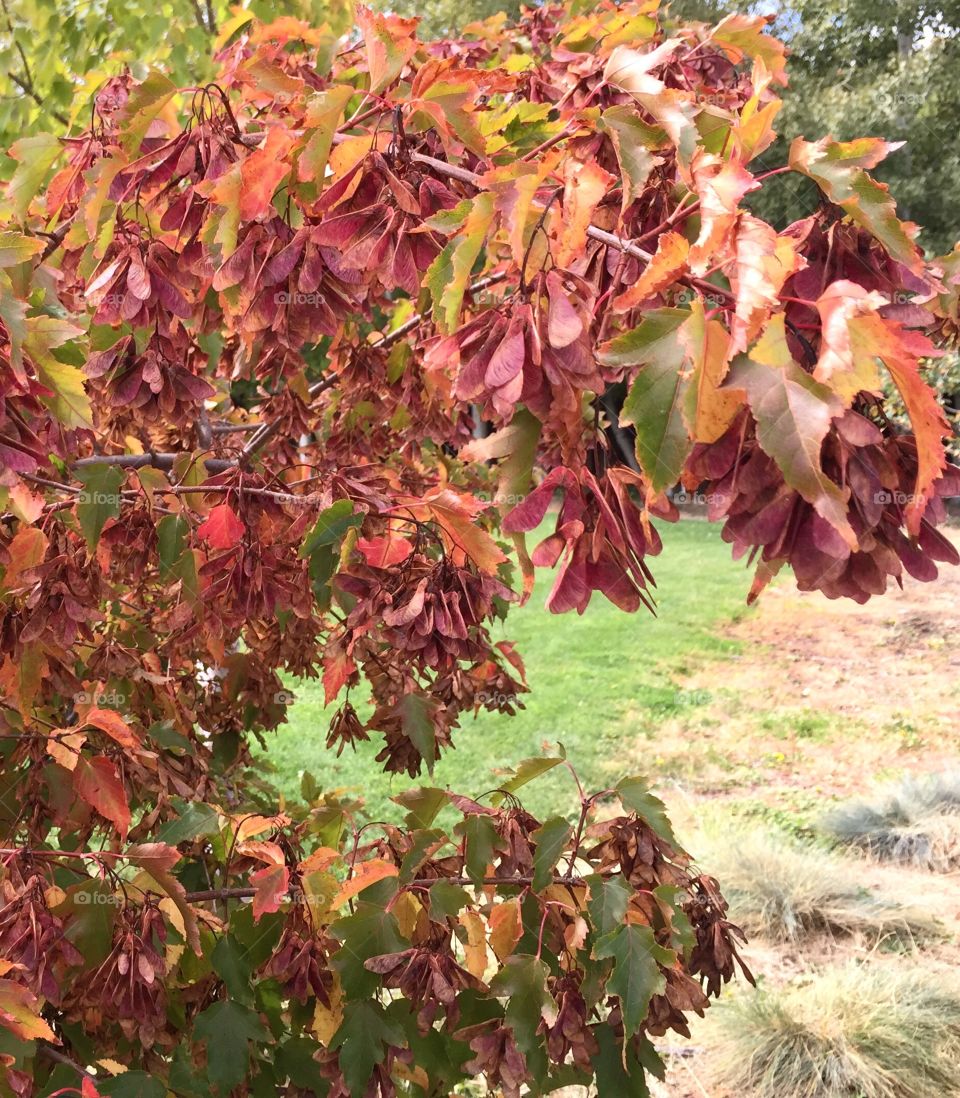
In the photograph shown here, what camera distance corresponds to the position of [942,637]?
8.99 meters

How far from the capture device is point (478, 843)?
1.55m

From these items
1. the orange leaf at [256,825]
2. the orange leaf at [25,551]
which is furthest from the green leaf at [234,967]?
the orange leaf at [25,551]

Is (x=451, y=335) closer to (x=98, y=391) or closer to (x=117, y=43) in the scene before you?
(x=98, y=391)

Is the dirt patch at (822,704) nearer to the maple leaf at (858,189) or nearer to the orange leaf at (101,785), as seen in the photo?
the orange leaf at (101,785)

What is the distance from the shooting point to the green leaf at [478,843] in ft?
5.06

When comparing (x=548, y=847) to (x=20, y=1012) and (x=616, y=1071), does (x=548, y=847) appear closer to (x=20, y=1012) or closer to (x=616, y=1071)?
(x=616, y=1071)

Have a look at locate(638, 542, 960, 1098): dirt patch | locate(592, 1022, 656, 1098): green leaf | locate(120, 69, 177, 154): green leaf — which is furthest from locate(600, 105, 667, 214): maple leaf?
locate(638, 542, 960, 1098): dirt patch

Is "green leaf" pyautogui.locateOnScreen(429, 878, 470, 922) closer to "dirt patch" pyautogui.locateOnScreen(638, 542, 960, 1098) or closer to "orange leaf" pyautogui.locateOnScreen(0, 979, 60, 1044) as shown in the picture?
"orange leaf" pyautogui.locateOnScreen(0, 979, 60, 1044)

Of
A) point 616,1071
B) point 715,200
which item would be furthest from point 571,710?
point 715,200

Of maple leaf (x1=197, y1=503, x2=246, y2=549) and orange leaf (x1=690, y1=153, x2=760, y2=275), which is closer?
orange leaf (x1=690, y1=153, x2=760, y2=275)

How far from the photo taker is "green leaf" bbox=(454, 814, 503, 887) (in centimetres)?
154

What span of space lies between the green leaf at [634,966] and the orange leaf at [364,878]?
325mm

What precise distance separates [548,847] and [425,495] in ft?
1.96

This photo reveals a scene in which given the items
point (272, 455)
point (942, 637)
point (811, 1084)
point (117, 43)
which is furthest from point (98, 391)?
point (942, 637)
